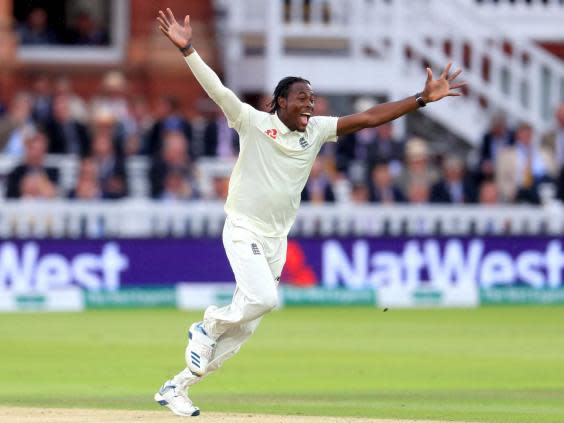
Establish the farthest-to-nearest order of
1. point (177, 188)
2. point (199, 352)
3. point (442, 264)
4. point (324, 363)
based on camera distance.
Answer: point (442, 264) → point (177, 188) → point (324, 363) → point (199, 352)

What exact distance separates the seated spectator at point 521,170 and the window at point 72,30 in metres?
6.50

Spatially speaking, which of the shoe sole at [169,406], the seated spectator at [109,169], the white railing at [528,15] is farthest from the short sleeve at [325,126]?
the white railing at [528,15]

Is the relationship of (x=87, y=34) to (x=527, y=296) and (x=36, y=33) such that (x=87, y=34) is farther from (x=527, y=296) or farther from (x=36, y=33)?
(x=527, y=296)

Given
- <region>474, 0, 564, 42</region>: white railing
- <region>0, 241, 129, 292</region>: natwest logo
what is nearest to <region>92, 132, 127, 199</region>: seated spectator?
<region>0, 241, 129, 292</region>: natwest logo

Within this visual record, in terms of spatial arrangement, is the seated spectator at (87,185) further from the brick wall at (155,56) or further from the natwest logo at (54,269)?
the brick wall at (155,56)

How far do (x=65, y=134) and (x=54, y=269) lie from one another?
1926mm

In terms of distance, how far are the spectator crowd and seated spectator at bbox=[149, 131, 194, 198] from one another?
11 mm

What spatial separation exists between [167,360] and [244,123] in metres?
3.79

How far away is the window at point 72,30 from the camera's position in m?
23.8

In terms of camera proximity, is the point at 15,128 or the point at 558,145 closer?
the point at 15,128

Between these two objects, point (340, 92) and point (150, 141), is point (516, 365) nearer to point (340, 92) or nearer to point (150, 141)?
point (150, 141)

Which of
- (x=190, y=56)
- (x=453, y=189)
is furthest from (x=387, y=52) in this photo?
(x=190, y=56)

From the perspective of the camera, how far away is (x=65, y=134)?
19.0 meters

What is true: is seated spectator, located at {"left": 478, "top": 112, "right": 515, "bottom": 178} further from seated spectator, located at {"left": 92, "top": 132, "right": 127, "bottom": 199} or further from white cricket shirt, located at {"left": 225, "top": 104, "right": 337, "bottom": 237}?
white cricket shirt, located at {"left": 225, "top": 104, "right": 337, "bottom": 237}
